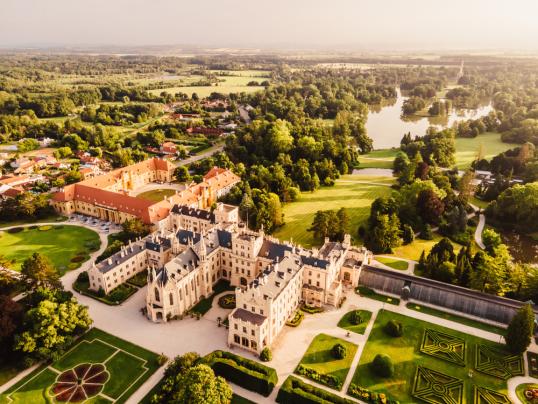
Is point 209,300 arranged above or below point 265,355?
below

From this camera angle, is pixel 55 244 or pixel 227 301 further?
pixel 55 244

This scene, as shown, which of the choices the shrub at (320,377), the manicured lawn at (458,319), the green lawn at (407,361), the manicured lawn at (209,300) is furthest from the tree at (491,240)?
the manicured lawn at (209,300)

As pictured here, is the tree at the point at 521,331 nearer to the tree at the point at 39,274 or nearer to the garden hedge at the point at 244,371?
the garden hedge at the point at 244,371

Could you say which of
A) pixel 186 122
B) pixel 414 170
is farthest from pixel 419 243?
pixel 186 122

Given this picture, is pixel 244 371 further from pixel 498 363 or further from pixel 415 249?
pixel 415 249

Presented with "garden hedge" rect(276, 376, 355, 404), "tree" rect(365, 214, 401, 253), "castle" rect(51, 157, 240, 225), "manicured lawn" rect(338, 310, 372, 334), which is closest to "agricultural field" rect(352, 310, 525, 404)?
"manicured lawn" rect(338, 310, 372, 334)

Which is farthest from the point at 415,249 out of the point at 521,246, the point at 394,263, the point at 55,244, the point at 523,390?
the point at 55,244
